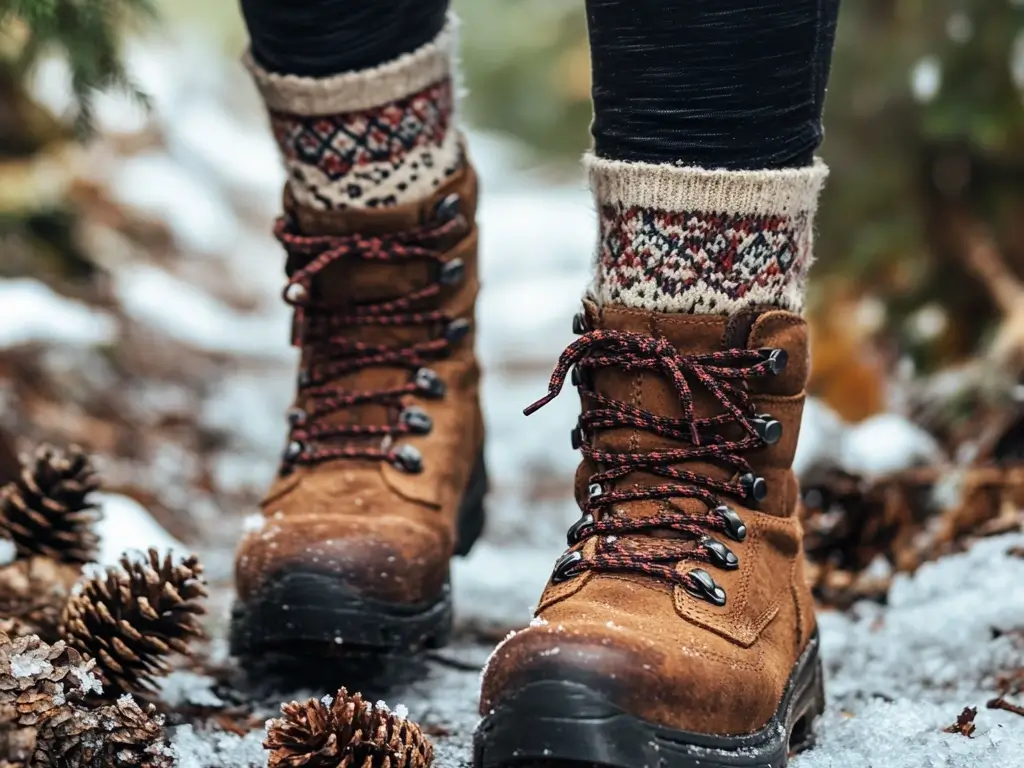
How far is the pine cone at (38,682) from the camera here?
0.99 metres

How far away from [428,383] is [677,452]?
46cm

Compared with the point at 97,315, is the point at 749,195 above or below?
above

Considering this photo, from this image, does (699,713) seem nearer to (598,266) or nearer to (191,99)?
(598,266)

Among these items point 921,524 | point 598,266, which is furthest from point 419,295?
point 921,524

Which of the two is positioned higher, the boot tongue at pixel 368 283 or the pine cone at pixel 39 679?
the boot tongue at pixel 368 283

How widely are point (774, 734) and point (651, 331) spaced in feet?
1.35

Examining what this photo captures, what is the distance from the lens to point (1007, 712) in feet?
A: 4.09

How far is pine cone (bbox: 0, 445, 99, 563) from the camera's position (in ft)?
4.66

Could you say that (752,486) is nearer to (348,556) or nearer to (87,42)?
(348,556)

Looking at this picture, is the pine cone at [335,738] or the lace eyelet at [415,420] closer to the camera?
the pine cone at [335,738]

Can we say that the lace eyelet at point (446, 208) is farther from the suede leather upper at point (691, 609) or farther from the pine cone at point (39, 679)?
the pine cone at point (39, 679)

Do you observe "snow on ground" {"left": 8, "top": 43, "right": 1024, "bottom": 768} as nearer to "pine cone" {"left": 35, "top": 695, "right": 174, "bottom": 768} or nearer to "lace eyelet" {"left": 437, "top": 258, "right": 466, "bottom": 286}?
"pine cone" {"left": 35, "top": 695, "right": 174, "bottom": 768}

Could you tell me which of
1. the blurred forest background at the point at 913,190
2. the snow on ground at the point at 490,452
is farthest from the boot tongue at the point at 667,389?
the blurred forest background at the point at 913,190

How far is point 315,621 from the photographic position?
1331 mm
